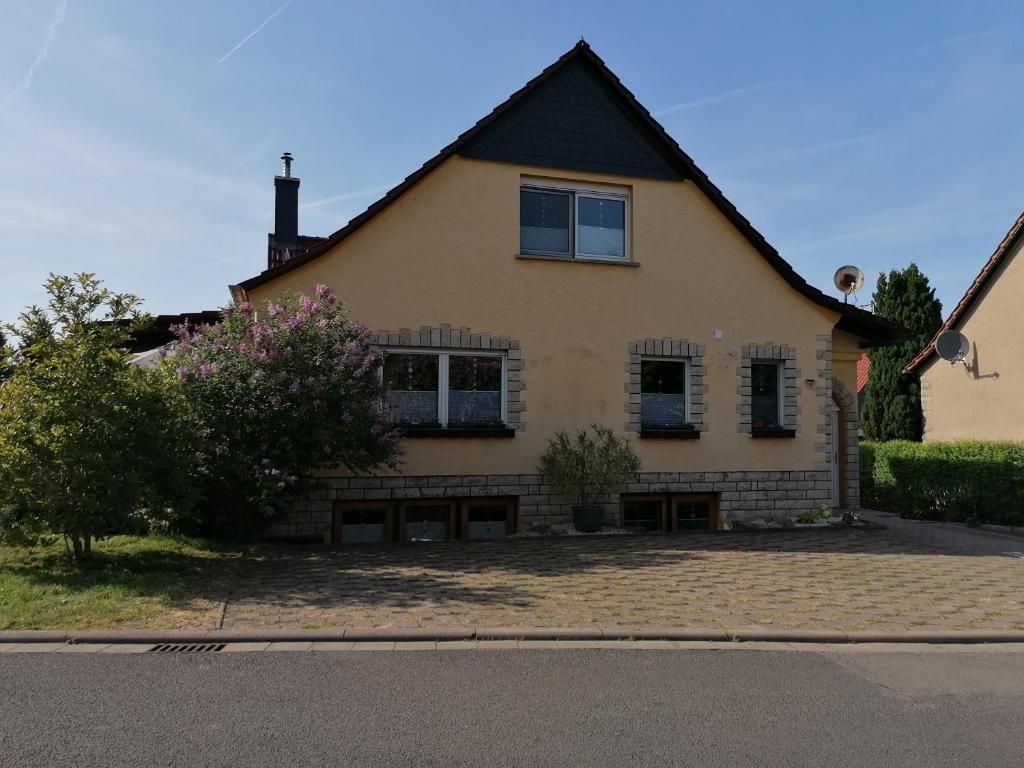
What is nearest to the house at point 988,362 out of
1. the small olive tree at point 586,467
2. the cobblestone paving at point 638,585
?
the cobblestone paving at point 638,585

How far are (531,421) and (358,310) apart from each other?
9.94ft

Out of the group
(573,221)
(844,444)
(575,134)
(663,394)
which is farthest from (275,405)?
(844,444)

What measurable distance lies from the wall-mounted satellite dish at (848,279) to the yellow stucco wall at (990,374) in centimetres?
332

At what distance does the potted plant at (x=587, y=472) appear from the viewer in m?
12.1

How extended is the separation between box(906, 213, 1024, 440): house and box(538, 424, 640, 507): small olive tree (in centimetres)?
1124

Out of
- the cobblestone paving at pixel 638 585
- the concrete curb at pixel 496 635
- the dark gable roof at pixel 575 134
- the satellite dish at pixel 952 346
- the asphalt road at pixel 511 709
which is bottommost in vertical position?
the asphalt road at pixel 511 709

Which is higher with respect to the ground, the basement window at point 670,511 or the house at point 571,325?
the house at point 571,325

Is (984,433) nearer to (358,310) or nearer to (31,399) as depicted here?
(358,310)

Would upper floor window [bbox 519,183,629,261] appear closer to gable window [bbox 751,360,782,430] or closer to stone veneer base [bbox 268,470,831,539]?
gable window [bbox 751,360,782,430]

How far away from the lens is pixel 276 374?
9.85m

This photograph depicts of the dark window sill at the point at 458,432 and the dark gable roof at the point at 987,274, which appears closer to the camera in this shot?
the dark window sill at the point at 458,432

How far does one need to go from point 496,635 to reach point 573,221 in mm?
8129

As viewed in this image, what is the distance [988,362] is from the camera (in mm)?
19406

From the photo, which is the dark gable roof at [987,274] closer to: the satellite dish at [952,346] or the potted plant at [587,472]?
the satellite dish at [952,346]
